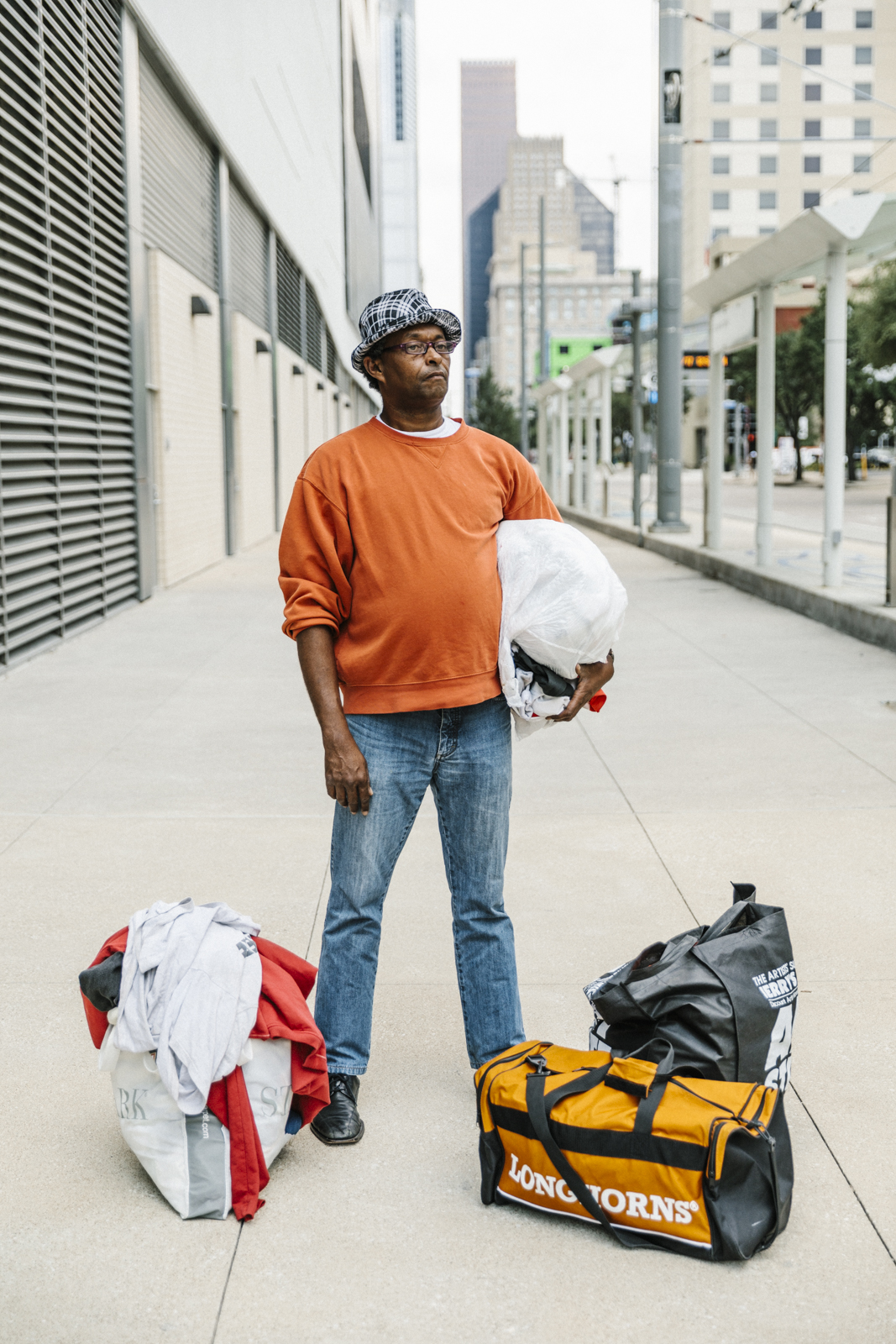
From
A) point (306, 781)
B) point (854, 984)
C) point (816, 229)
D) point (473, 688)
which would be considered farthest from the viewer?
point (816, 229)

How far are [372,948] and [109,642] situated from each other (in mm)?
8115

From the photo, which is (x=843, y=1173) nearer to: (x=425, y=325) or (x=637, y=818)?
(x=425, y=325)

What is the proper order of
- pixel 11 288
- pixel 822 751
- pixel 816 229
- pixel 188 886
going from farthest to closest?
pixel 816 229 → pixel 11 288 → pixel 822 751 → pixel 188 886

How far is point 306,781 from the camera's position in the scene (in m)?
6.38

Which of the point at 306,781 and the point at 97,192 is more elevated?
the point at 97,192

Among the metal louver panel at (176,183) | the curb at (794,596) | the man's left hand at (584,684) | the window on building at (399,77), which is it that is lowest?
the curb at (794,596)

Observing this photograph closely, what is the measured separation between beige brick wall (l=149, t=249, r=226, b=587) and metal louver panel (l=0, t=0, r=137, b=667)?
3.04 feet

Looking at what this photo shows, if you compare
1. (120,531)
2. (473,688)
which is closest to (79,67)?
(120,531)

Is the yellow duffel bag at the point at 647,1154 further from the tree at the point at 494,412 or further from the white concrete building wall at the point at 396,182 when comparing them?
the white concrete building wall at the point at 396,182

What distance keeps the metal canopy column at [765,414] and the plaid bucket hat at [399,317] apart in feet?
37.7

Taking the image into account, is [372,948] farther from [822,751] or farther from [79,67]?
[79,67]

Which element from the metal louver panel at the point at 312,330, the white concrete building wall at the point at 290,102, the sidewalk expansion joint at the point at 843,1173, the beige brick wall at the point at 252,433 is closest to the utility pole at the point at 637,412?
the beige brick wall at the point at 252,433

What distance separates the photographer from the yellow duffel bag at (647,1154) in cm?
253

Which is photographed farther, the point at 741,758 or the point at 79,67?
the point at 79,67
